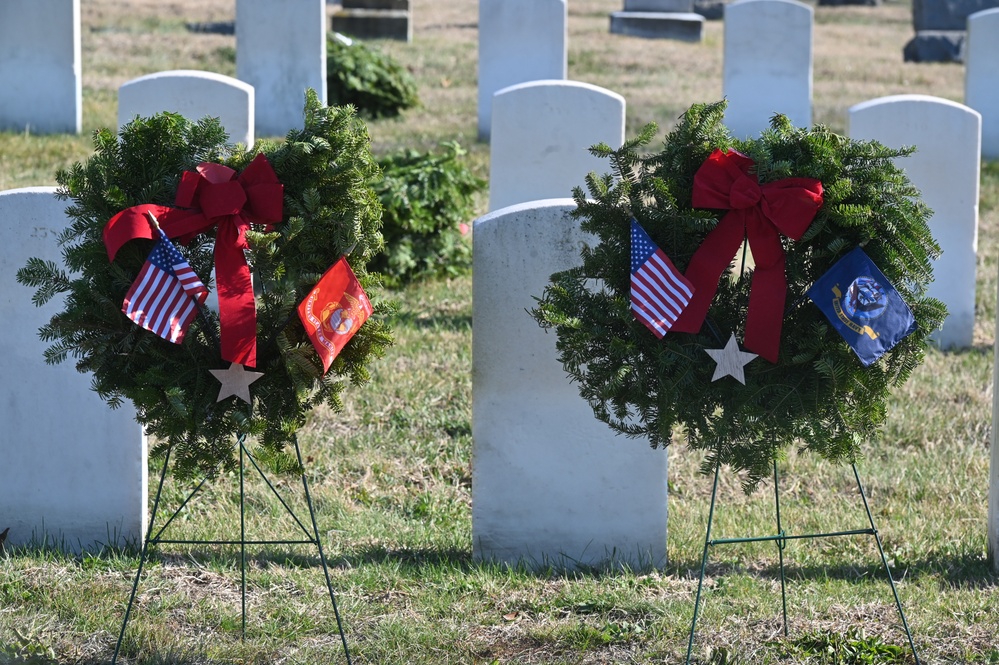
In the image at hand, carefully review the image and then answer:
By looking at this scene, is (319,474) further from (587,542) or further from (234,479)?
(587,542)

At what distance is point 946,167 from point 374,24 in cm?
1155

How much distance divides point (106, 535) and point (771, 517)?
2312 millimetres

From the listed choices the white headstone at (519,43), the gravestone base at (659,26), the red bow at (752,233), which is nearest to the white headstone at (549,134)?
the red bow at (752,233)

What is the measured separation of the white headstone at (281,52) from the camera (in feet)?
33.9

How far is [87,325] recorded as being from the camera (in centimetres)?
301

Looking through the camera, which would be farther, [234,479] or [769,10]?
[769,10]

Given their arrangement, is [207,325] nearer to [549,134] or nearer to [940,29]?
[549,134]

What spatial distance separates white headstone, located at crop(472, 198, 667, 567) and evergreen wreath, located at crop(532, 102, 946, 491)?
589mm

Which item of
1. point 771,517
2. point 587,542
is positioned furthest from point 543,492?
point 771,517

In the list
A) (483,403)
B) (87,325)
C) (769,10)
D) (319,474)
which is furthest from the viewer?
(769,10)

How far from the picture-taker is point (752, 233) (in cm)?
303

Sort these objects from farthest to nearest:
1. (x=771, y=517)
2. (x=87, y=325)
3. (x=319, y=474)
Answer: (x=319, y=474) < (x=771, y=517) < (x=87, y=325)

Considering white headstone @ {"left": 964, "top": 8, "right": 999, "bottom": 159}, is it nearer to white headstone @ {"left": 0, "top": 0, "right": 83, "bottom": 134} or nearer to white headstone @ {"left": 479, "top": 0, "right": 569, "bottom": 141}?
white headstone @ {"left": 479, "top": 0, "right": 569, "bottom": 141}

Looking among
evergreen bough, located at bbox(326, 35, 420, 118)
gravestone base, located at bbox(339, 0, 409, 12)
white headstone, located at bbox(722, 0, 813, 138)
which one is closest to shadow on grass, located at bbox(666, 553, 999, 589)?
white headstone, located at bbox(722, 0, 813, 138)
